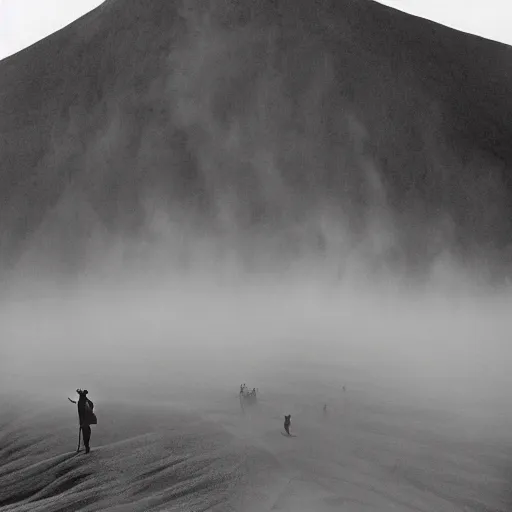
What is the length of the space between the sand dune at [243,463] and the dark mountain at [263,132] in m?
37.6

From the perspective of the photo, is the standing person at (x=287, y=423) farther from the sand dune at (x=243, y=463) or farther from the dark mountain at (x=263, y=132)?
the dark mountain at (x=263, y=132)

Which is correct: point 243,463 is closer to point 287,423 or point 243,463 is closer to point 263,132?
point 287,423

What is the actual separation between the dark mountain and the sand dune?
→ 37646mm

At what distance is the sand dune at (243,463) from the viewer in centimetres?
993

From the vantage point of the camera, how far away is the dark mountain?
55562mm

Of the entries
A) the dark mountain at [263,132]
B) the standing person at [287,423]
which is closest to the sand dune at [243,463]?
the standing person at [287,423]

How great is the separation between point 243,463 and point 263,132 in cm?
5372

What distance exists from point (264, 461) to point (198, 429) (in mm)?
2565

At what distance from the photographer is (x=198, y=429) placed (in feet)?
43.8

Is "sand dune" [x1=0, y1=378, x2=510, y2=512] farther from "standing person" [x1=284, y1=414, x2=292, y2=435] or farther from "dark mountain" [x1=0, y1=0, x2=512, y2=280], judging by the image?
"dark mountain" [x1=0, y1=0, x2=512, y2=280]

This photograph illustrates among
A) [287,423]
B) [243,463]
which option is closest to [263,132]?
[287,423]

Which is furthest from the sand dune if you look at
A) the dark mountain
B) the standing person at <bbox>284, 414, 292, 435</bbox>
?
the dark mountain

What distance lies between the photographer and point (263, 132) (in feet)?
205

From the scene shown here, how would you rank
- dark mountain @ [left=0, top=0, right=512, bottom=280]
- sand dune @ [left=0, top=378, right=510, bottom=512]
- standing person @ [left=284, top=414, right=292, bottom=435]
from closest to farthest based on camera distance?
sand dune @ [left=0, top=378, right=510, bottom=512], standing person @ [left=284, top=414, right=292, bottom=435], dark mountain @ [left=0, top=0, right=512, bottom=280]
